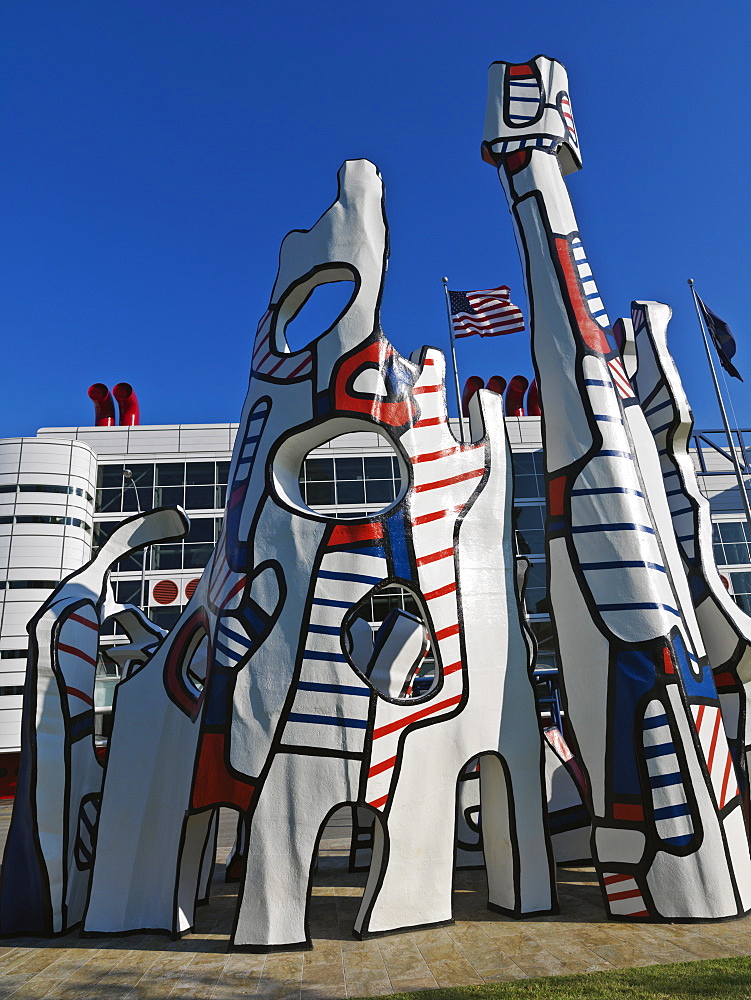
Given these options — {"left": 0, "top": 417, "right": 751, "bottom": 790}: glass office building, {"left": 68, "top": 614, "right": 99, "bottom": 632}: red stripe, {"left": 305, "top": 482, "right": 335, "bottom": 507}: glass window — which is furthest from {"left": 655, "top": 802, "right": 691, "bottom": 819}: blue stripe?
{"left": 305, "top": 482, "right": 335, "bottom": 507}: glass window

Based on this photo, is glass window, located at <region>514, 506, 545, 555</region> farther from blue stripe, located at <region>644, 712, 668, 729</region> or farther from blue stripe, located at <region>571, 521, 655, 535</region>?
blue stripe, located at <region>644, 712, 668, 729</region>

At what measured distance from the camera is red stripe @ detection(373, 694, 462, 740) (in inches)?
386

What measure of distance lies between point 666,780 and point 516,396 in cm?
3251

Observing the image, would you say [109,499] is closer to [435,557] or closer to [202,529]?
[202,529]

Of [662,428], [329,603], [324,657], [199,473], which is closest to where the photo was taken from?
[324,657]

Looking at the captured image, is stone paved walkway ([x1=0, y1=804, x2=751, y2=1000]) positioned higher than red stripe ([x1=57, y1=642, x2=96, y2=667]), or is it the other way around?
red stripe ([x1=57, y1=642, x2=96, y2=667])

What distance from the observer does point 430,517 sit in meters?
11.3

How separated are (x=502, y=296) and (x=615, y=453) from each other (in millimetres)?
9144

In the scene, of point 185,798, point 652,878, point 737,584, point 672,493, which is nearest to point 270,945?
point 185,798

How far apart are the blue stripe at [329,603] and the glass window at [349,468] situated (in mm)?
28037

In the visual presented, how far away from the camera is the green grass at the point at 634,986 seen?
7.12 m

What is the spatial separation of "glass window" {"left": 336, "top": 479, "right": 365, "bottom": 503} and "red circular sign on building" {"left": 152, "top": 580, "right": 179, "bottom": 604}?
30.3ft

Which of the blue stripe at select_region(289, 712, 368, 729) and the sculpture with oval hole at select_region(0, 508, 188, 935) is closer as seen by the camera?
the blue stripe at select_region(289, 712, 368, 729)

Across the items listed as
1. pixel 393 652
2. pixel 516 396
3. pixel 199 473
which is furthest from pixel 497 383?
pixel 393 652
